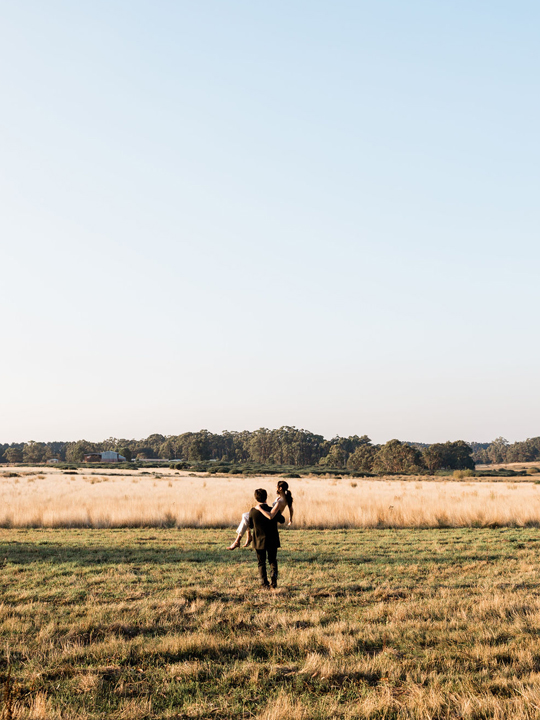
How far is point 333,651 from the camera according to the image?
6113mm

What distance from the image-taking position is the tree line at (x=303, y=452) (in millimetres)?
106250

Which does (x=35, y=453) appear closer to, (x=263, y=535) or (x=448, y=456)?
(x=448, y=456)

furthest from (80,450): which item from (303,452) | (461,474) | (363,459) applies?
(461,474)

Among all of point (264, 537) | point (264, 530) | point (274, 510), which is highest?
point (274, 510)

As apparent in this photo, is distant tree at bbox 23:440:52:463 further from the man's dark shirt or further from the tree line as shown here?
the man's dark shirt

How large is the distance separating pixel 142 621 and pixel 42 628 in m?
1.29

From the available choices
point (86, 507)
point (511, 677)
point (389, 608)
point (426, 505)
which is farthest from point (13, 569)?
point (426, 505)

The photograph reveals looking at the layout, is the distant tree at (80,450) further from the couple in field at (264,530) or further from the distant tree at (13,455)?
the couple in field at (264,530)

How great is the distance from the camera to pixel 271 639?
21.5 feet

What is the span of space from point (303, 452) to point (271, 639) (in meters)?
151

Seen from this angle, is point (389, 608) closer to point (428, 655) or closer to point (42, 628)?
point (428, 655)

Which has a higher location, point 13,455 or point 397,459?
point 397,459

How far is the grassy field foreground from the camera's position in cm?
482

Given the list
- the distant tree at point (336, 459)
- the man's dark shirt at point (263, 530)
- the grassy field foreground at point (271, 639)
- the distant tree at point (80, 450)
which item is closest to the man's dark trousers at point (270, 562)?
the man's dark shirt at point (263, 530)
